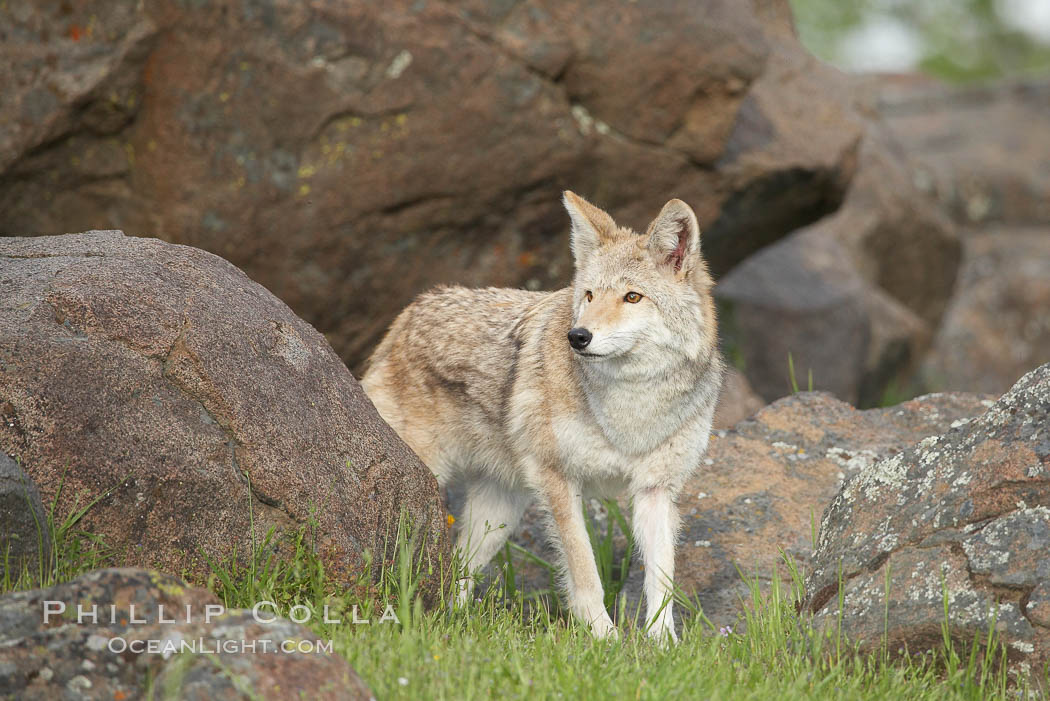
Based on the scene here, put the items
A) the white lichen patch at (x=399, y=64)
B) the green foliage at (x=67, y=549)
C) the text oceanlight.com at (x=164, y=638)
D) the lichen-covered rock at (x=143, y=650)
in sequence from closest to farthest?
the lichen-covered rock at (x=143, y=650) < the text oceanlight.com at (x=164, y=638) < the green foliage at (x=67, y=549) < the white lichen patch at (x=399, y=64)

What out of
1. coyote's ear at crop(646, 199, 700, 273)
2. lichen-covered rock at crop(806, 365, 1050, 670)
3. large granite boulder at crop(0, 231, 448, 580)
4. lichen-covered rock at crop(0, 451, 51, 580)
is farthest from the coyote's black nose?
lichen-covered rock at crop(0, 451, 51, 580)

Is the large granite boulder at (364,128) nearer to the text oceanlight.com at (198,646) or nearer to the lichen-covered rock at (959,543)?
the lichen-covered rock at (959,543)

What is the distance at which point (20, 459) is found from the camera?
4.37 metres

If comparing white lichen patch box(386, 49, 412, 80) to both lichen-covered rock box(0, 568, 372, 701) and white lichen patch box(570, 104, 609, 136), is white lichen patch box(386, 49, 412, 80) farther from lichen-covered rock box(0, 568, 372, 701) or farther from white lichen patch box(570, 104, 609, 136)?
A: lichen-covered rock box(0, 568, 372, 701)

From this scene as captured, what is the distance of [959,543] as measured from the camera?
4668 millimetres

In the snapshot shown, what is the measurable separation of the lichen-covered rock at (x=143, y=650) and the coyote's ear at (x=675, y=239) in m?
3.29

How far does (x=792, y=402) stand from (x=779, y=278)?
266 inches

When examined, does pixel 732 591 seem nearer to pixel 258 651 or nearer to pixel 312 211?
pixel 258 651

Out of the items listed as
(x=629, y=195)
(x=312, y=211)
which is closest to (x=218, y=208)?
(x=312, y=211)

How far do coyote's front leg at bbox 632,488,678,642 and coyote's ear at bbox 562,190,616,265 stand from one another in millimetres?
1505

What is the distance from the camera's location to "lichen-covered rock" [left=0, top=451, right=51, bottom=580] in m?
4.12

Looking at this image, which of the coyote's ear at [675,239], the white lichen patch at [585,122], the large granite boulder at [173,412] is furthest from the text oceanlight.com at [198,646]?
the white lichen patch at [585,122]

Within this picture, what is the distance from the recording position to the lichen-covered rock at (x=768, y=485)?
21.3ft

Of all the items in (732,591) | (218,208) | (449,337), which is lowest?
(732,591)
